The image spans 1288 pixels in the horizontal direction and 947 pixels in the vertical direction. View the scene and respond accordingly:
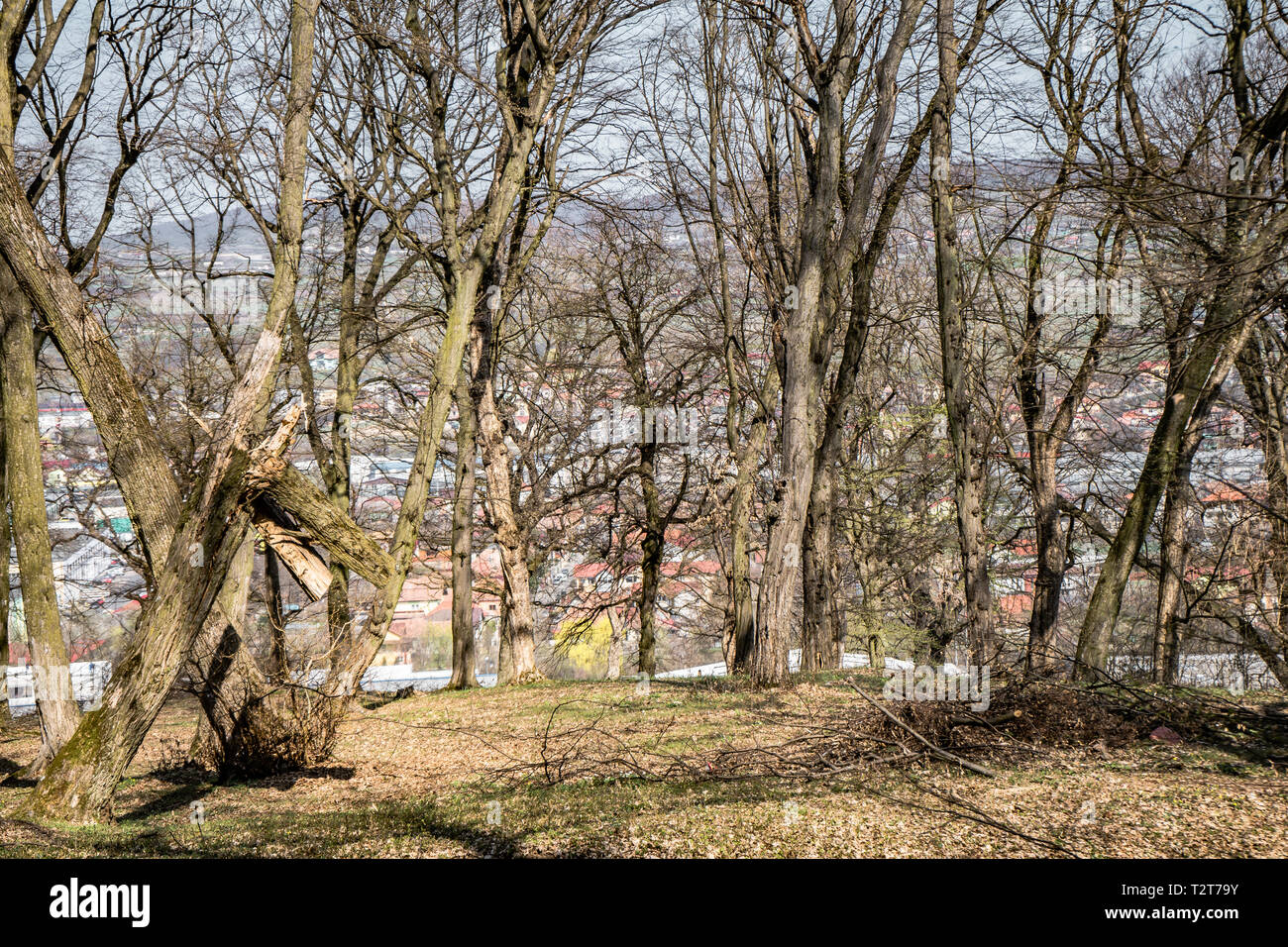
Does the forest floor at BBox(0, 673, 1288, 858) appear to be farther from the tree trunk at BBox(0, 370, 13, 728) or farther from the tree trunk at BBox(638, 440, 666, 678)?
the tree trunk at BBox(638, 440, 666, 678)

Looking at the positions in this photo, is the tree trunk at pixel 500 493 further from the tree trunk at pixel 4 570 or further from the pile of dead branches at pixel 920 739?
the pile of dead branches at pixel 920 739

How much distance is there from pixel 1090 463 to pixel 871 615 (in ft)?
27.1

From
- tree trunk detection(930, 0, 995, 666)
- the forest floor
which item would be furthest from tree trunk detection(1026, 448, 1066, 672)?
the forest floor

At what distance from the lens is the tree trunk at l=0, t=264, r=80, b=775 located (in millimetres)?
7703

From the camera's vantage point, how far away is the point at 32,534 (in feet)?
25.9

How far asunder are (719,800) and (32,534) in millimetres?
6753

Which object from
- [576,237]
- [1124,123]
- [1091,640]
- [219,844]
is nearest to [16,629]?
[576,237]

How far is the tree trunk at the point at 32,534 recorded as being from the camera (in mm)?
7703

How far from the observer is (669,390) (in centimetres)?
1856

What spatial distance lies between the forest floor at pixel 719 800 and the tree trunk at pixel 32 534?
0.76 meters

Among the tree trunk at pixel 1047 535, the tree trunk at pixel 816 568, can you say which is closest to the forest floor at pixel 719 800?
the tree trunk at pixel 816 568

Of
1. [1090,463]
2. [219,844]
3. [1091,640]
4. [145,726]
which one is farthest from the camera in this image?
[1090,463]

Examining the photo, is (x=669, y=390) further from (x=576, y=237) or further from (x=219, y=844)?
(x=219, y=844)

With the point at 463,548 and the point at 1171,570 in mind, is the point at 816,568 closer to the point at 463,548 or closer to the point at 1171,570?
the point at 1171,570
